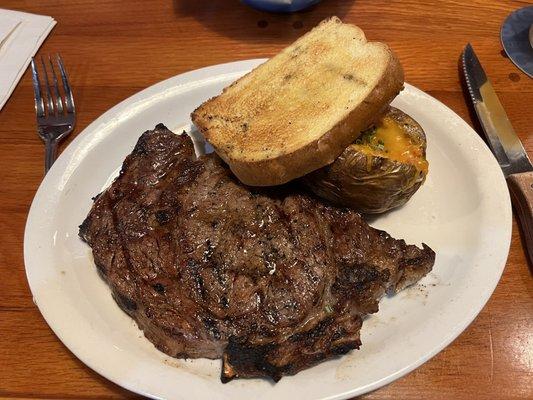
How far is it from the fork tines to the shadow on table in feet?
2.51

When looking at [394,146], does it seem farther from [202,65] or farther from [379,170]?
[202,65]

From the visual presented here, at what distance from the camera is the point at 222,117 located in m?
1.78

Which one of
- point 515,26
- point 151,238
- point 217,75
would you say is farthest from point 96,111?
point 515,26

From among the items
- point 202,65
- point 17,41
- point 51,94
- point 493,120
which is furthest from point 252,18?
point 493,120

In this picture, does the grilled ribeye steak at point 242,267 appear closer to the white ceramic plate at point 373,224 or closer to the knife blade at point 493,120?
the white ceramic plate at point 373,224

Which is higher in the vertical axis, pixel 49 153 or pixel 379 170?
pixel 379 170

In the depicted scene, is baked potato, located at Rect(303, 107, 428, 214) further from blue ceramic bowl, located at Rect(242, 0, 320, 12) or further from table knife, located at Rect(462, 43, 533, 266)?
blue ceramic bowl, located at Rect(242, 0, 320, 12)

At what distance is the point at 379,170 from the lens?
159 centimetres

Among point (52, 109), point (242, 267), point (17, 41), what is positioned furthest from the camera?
point (17, 41)

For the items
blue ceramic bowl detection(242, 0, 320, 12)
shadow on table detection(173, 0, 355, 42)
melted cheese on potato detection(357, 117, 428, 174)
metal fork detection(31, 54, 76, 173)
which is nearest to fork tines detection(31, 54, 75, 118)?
metal fork detection(31, 54, 76, 173)

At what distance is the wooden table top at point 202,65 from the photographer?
1.56 metres

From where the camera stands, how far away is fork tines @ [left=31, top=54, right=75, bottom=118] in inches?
88.0

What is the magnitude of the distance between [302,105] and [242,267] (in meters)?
0.60

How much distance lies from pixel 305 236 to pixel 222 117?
1.82 ft
